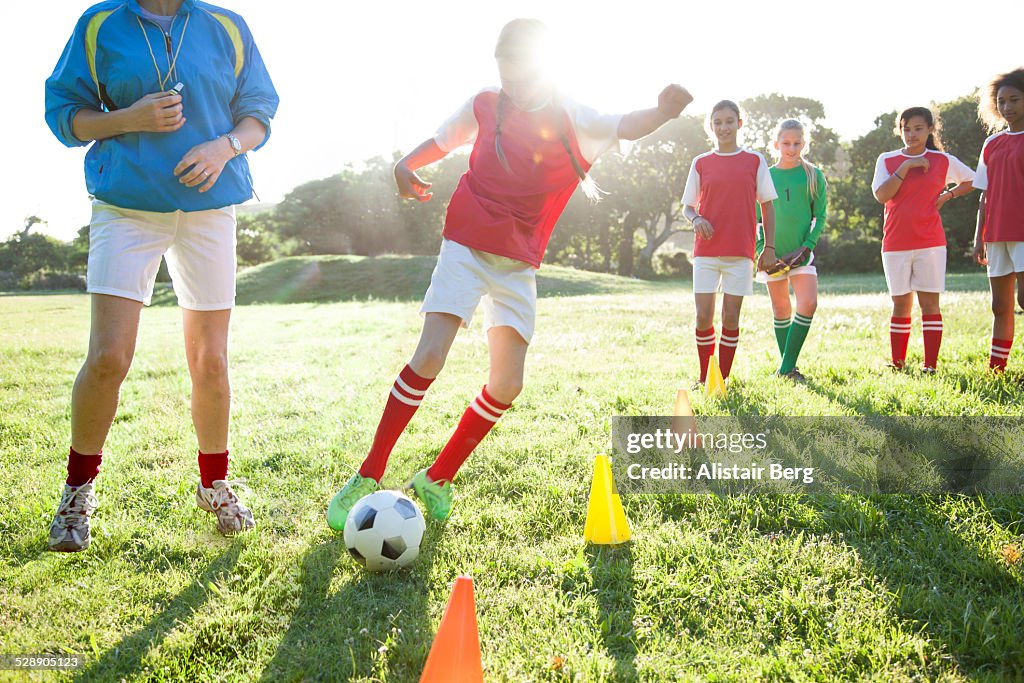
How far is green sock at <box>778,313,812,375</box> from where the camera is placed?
604cm

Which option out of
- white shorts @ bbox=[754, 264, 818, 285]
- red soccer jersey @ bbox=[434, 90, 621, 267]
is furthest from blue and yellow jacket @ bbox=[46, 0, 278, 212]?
white shorts @ bbox=[754, 264, 818, 285]

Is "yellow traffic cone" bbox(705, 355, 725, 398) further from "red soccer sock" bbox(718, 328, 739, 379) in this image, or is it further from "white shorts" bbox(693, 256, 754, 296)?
"white shorts" bbox(693, 256, 754, 296)

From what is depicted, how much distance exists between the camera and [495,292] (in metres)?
3.48

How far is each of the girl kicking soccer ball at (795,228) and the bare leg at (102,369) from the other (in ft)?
16.3

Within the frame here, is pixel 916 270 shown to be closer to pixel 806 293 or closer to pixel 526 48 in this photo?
pixel 806 293

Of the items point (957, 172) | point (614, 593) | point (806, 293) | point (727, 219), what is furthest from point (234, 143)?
point (957, 172)

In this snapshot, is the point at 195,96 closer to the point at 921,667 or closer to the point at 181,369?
the point at 921,667

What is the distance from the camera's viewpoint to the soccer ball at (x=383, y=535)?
110 inches

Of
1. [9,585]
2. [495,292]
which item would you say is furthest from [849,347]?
[9,585]

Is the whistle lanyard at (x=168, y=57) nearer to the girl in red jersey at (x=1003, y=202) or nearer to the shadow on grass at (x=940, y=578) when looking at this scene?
the shadow on grass at (x=940, y=578)

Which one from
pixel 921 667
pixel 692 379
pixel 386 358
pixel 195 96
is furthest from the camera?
pixel 386 358

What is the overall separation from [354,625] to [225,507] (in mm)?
1114

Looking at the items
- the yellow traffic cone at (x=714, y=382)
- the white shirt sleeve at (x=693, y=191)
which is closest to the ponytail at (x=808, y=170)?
the white shirt sleeve at (x=693, y=191)

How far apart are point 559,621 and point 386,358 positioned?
20.2 feet
